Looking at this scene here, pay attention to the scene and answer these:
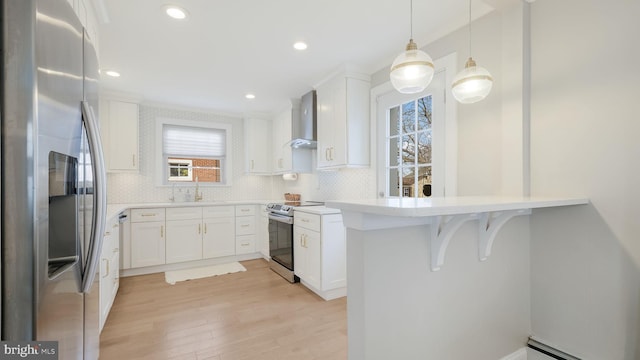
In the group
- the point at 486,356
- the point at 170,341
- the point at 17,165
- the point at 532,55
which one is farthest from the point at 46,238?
the point at 532,55

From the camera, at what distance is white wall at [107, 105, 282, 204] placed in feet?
13.6

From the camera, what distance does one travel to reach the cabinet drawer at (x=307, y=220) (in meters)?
3.01

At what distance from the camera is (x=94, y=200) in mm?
1055

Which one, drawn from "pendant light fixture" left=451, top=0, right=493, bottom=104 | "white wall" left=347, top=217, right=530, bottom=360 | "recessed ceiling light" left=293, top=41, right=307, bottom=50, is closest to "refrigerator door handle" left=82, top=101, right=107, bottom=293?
"white wall" left=347, top=217, right=530, bottom=360

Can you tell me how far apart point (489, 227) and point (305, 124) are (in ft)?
9.07

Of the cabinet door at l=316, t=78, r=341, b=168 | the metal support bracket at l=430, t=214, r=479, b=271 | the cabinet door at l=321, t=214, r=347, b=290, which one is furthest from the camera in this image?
the cabinet door at l=316, t=78, r=341, b=168

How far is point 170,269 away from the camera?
13.0 feet

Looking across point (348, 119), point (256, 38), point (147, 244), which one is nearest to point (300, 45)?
point (256, 38)

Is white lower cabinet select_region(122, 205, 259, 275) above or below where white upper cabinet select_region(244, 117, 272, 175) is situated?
below

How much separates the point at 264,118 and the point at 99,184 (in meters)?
4.05

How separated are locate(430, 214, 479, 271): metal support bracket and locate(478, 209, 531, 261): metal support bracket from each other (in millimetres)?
276

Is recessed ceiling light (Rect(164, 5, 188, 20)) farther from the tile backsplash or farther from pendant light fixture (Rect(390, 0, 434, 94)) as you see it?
the tile backsplash

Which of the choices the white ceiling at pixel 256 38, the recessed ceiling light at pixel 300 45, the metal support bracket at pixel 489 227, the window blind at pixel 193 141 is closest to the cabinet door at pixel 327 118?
the white ceiling at pixel 256 38

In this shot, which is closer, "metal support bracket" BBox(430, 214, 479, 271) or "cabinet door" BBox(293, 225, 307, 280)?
"metal support bracket" BBox(430, 214, 479, 271)
